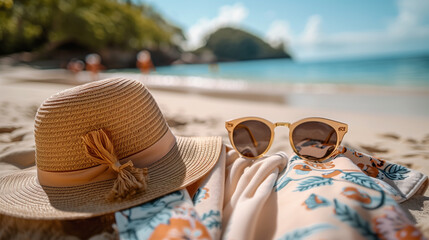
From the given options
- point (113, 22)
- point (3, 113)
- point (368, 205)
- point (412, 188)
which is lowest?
point (3, 113)

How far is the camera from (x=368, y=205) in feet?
2.94

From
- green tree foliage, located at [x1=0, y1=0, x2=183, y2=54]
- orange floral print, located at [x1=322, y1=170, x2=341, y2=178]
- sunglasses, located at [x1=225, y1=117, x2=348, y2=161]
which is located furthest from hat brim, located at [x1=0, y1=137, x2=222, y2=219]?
green tree foliage, located at [x1=0, y1=0, x2=183, y2=54]

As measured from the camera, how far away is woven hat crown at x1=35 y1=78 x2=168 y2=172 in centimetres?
122

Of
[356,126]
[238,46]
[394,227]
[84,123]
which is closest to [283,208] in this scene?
[394,227]

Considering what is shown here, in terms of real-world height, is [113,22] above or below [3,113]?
above

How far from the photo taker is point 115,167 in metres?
1.15

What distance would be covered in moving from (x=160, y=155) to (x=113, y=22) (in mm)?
34896

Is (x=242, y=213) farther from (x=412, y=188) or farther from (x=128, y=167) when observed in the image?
(x=412, y=188)

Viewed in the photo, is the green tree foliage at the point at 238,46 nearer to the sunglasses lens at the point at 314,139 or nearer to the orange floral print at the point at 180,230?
the sunglasses lens at the point at 314,139

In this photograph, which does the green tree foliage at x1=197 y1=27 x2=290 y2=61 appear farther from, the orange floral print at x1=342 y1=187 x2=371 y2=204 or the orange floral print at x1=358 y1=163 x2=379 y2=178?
the orange floral print at x1=342 y1=187 x2=371 y2=204

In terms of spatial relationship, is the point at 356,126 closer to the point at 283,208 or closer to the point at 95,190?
the point at 283,208

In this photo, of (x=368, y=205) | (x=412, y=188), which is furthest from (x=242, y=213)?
(x=412, y=188)

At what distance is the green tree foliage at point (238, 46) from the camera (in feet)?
251

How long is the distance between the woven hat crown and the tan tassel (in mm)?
59
